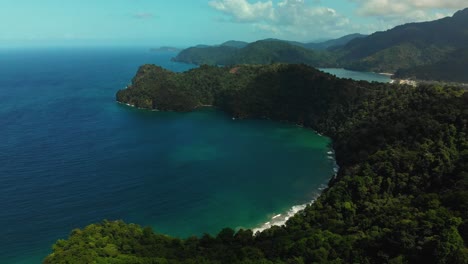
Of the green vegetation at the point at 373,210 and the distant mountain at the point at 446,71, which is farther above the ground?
the distant mountain at the point at 446,71

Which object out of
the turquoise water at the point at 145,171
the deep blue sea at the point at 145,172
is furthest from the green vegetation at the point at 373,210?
the turquoise water at the point at 145,171

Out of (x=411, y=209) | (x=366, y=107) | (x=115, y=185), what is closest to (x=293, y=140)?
(x=366, y=107)

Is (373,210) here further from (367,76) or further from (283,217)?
(367,76)

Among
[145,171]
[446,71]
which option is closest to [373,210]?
[145,171]

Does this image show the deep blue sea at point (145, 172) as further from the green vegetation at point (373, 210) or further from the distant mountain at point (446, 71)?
the distant mountain at point (446, 71)

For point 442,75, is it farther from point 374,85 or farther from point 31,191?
point 31,191

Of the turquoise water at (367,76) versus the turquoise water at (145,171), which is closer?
the turquoise water at (145,171)

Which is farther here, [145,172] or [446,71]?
[446,71]
